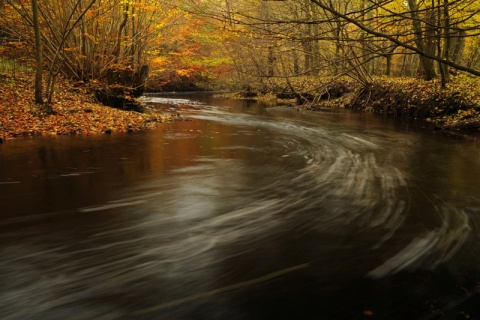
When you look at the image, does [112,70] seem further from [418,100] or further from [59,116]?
[418,100]

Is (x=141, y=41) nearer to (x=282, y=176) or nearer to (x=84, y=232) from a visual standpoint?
(x=282, y=176)

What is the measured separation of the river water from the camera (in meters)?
3.26

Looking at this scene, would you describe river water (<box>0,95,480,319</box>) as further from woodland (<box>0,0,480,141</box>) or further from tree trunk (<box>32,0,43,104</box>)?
woodland (<box>0,0,480,141</box>)

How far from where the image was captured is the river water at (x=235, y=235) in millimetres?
3260

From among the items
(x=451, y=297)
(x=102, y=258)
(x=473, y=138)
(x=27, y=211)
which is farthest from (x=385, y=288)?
(x=473, y=138)

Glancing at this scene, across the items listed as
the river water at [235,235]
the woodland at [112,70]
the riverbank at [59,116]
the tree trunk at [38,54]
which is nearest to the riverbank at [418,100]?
the woodland at [112,70]

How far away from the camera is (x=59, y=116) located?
1326 cm

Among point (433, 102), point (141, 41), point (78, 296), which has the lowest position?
point (78, 296)

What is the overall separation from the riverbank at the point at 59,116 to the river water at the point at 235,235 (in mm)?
2114

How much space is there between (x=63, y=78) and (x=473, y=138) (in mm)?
18060

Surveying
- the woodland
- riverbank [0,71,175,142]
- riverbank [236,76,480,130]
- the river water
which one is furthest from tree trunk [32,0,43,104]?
riverbank [236,76,480,130]

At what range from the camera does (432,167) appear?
880cm

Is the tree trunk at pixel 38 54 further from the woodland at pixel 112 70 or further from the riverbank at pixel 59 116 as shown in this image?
the riverbank at pixel 59 116

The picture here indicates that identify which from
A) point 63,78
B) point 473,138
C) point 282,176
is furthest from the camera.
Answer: point 63,78
